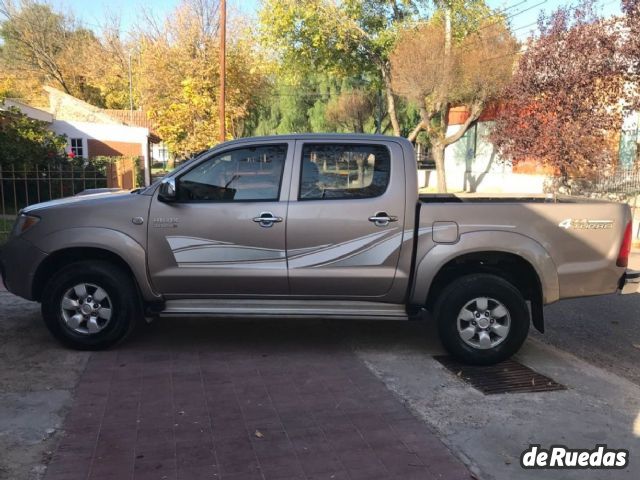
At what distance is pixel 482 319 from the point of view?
486 centimetres

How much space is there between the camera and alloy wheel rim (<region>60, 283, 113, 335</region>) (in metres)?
4.98

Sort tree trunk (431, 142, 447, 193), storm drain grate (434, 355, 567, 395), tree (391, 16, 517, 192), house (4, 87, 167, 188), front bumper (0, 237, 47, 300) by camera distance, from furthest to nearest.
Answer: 1. house (4, 87, 167, 188)
2. tree trunk (431, 142, 447, 193)
3. tree (391, 16, 517, 192)
4. front bumper (0, 237, 47, 300)
5. storm drain grate (434, 355, 567, 395)

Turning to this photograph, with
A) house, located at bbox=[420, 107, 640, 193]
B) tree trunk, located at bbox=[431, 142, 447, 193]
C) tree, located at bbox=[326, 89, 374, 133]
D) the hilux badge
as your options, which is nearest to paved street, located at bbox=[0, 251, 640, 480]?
the hilux badge

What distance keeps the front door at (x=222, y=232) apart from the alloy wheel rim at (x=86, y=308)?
0.50m

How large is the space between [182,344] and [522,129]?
15870mm

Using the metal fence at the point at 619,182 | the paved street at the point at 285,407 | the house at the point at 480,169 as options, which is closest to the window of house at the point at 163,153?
the house at the point at 480,169

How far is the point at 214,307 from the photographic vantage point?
4.97 m

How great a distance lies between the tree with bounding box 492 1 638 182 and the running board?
14164 millimetres

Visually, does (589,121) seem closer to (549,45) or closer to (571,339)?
(549,45)

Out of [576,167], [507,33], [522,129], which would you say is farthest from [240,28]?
[576,167]

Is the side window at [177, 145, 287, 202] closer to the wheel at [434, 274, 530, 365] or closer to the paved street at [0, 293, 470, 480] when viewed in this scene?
the paved street at [0, 293, 470, 480]

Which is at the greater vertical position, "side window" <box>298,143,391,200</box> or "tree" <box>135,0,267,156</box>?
"tree" <box>135,0,267,156</box>

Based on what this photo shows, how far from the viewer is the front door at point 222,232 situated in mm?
4855

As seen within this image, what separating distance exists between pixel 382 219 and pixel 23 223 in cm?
315
